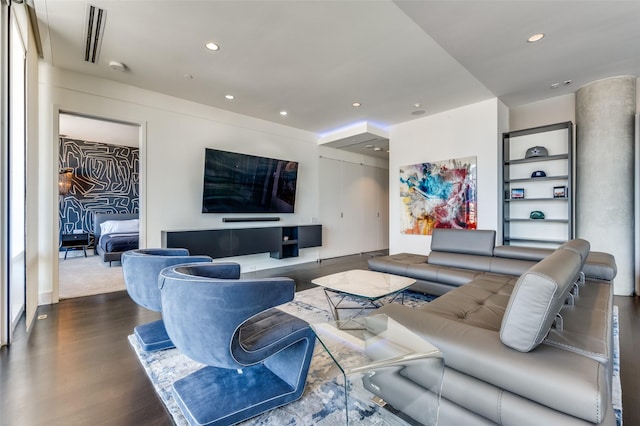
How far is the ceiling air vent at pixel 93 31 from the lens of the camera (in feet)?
8.54

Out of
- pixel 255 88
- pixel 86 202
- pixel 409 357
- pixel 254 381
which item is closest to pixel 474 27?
pixel 255 88

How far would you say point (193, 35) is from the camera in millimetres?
2889

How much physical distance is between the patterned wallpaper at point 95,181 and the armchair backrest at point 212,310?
7.71 metres

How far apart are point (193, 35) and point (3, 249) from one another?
2.54m

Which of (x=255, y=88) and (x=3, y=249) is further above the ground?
(x=255, y=88)

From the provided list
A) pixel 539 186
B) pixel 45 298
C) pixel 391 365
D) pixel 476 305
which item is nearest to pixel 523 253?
pixel 476 305

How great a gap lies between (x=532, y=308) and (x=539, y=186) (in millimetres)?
4415

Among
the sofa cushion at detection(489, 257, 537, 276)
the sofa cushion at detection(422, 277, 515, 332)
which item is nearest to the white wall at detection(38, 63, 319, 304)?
the sofa cushion at detection(489, 257, 537, 276)

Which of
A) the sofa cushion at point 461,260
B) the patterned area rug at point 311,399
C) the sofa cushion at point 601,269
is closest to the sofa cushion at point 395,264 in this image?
the sofa cushion at point 461,260

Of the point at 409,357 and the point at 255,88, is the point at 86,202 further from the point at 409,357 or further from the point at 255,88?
the point at 409,357

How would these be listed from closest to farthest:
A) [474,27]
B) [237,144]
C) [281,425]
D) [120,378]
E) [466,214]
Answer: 1. [281,425]
2. [120,378]
3. [474,27]
4. [466,214]
5. [237,144]

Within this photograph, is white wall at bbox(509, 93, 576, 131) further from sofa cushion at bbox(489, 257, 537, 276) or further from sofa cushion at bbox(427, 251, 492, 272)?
sofa cushion at bbox(427, 251, 492, 272)

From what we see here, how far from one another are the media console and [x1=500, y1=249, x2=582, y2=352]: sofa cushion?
4.10 m

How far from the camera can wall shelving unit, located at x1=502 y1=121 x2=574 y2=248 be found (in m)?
4.38
